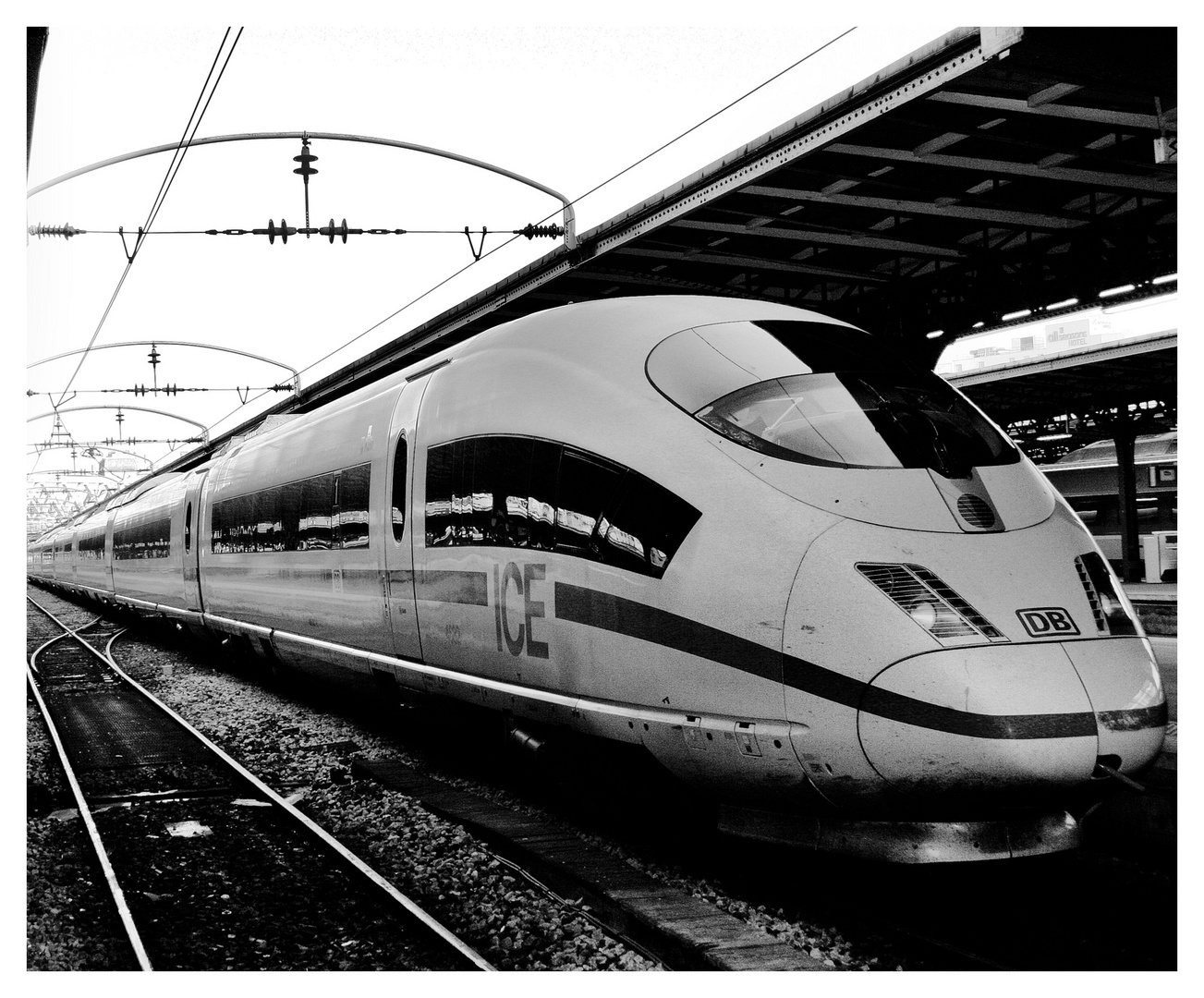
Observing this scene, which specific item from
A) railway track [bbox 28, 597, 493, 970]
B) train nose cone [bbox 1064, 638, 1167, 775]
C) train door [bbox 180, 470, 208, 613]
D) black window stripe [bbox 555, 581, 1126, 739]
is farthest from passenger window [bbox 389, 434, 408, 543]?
train door [bbox 180, 470, 208, 613]

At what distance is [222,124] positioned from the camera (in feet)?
25.6

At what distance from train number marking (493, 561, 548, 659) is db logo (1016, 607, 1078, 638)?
2129 millimetres

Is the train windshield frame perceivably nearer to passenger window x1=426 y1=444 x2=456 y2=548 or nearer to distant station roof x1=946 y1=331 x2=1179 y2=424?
passenger window x1=426 y1=444 x2=456 y2=548

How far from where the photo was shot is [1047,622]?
3.84 meters

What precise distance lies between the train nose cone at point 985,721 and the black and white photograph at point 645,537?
0.05ft

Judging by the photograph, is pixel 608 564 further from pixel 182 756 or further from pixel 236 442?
pixel 236 442

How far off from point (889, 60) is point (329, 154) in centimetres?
436

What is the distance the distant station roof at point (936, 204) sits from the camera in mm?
5684

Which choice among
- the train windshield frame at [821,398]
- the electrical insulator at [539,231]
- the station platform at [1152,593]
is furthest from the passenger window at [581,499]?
the station platform at [1152,593]

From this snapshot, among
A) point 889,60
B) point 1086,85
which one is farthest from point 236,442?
point 1086,85

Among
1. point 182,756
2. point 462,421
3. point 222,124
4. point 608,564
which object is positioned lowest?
point 182,756

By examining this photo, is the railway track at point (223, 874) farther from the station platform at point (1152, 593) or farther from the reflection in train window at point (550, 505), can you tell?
the station platform at point (1152, 593)
